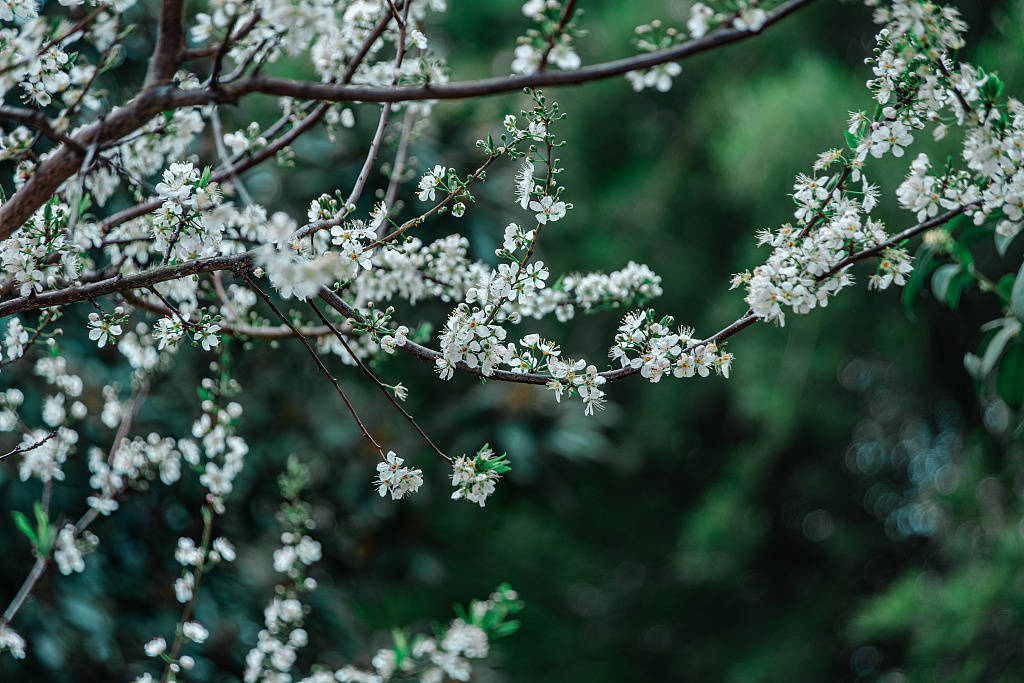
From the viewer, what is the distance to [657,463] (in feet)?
13.5

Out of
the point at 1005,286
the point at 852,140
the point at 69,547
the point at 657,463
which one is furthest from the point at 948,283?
the point at 657,463

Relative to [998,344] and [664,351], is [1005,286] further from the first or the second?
[664,351]

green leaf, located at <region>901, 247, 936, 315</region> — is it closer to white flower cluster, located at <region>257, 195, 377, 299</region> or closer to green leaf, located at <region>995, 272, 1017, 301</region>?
green leaf, located at <region>995, 272, 1017, 301</region>

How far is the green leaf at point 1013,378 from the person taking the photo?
94cm

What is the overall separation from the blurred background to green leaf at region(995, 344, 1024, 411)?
33.7 inches

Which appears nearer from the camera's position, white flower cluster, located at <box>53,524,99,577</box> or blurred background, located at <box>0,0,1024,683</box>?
white flower cluster, located at <box>53,524,99,577</box>

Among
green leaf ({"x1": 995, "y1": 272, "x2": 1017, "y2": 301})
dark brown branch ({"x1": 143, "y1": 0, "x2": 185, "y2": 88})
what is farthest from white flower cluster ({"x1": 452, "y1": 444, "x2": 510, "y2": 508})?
green leaf ({"x1": 995, "y1": 272, "x2": 1017, "y2": 301})

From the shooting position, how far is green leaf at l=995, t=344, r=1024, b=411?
94 centimetres

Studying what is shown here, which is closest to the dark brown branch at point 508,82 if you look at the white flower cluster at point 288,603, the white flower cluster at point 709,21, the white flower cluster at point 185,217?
the white flower cluster at point 709,21

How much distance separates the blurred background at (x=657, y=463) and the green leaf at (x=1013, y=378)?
2.81ft

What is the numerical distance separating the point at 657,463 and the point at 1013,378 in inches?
128

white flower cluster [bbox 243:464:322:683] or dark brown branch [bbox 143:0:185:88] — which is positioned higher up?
dark brown branch [bbox 143:0:185:88]

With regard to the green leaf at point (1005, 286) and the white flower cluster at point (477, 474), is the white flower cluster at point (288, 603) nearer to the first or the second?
the white flower cluster at point (477, 474)

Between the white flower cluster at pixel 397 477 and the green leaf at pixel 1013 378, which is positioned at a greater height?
the green leaf at pixel 1013 378
